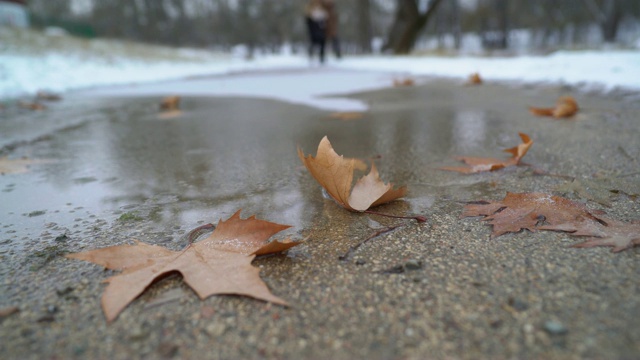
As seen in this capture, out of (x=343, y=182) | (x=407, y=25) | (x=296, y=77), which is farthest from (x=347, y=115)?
(x=407, y=25)

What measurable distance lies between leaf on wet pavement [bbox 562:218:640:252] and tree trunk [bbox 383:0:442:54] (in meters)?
11.0

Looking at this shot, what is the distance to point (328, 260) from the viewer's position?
801 mm

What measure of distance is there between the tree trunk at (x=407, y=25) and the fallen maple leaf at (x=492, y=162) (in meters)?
10.5

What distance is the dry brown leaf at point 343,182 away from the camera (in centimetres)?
97

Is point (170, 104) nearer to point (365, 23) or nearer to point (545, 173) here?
point (545, 173)

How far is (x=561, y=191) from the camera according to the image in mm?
1089

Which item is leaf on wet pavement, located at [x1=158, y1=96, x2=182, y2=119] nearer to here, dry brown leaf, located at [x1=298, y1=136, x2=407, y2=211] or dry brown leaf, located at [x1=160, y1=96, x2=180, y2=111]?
dry brown leaf, located at [x1=160, y1=96, x2=180, y2=111]

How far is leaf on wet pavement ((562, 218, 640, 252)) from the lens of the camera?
0.77m

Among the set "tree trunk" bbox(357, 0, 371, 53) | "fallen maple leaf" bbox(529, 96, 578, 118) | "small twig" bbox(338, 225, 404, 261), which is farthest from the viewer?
"tree trunk" bbox(357, 0, 371, 53)

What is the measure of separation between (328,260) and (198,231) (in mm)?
339

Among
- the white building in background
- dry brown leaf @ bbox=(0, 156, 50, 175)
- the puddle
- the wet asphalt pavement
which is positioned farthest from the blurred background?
dry brown leaf @ bbox=(0, 156, 50, 175)

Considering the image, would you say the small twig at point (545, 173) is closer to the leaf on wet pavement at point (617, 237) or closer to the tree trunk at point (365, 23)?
the leaf on wet pavement at point (617, 237)

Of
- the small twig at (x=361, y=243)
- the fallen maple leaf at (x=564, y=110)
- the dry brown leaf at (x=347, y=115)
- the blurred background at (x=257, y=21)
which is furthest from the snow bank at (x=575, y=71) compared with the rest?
the blurred background at (x=257, y=21)

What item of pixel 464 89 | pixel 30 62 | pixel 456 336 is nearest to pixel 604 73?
pixel 464 89
